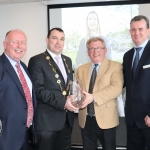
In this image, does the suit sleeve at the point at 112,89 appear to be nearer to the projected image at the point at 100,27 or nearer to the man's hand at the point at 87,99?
the man's hand at the point at 87,99

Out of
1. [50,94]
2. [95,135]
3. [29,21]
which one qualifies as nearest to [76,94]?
[50,94]

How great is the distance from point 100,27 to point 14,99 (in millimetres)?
3288

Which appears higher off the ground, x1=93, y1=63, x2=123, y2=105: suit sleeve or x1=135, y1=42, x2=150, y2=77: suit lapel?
x1=135, y1=42, x2=150, y2=77: suit lapel

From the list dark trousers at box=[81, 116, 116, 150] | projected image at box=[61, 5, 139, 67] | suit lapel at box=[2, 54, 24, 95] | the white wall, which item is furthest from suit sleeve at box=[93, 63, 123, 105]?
the white wall

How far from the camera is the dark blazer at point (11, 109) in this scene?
165cm

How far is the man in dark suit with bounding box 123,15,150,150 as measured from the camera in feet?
6.33

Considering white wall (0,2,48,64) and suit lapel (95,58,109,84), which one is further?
white wall (0,2,48,64)

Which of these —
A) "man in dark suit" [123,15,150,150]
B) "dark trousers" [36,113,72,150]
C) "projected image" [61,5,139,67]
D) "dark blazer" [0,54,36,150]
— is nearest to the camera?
"dark blazer" [0,54,36,150]

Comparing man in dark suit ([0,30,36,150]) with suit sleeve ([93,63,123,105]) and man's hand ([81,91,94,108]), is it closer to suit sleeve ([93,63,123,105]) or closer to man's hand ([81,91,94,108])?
man's hand ([81,91,94,108])

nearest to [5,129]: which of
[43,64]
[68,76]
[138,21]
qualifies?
[43,64]

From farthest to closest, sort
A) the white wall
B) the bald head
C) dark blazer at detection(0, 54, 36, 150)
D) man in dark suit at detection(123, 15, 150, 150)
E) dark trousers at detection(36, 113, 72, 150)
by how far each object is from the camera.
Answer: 1. the white wall
2. dark trousers at detection(36, 113, 72, 150)
3. man in dark suit at detection(123, 15, 150, 150)
4. the bald head
5. dark blazer at detection(0, 54, 36, 150)

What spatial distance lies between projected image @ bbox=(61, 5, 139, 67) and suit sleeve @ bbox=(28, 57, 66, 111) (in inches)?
102

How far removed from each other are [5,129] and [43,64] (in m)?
0.74

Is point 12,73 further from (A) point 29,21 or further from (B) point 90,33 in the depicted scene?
(A) point 29,21
